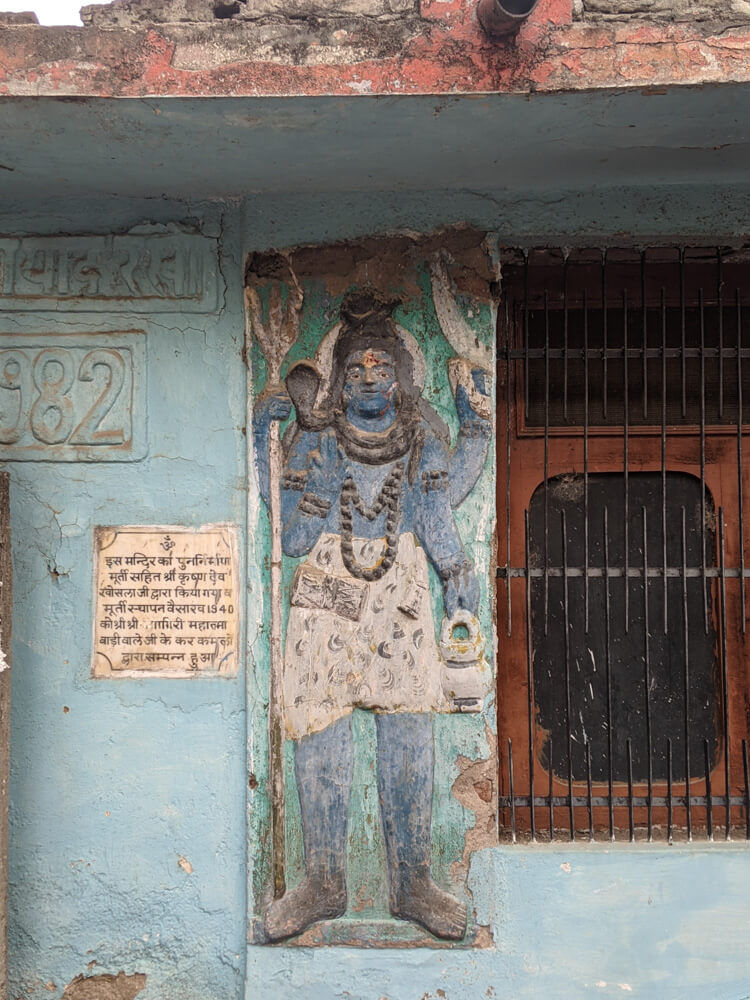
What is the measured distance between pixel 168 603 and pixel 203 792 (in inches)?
27.7

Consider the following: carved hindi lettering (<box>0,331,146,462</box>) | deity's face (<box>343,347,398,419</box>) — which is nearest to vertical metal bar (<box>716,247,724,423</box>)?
deity's face (<box>343,347,398,419</box>)

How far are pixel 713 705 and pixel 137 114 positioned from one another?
3052 mm

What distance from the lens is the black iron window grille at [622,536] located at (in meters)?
3.34

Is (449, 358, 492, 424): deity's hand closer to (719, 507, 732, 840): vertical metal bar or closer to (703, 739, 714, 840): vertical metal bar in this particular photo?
(719, 507, 732, 840): vertical metal bar

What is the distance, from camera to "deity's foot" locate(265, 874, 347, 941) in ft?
10.1

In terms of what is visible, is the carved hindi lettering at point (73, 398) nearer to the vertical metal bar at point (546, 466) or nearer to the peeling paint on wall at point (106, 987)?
the vertical metal bar at point (546, 466)

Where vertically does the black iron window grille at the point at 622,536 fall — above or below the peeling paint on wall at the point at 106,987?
above

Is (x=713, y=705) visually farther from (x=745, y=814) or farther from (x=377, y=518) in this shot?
(x=377, y=518)

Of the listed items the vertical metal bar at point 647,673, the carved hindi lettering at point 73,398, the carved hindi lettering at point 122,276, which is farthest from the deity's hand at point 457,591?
the carved hindi lettering at point 122,276

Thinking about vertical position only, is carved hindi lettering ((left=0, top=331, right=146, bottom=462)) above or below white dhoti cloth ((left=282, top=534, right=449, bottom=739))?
above

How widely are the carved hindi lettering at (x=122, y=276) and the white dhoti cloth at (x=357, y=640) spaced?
1.09m

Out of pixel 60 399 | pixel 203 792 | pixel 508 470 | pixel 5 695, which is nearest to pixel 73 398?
pixel 60 399

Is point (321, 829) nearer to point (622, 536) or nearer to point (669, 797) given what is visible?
point (669, 797)

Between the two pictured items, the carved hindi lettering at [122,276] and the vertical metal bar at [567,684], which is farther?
the carved hindi lettering at [122,276]
